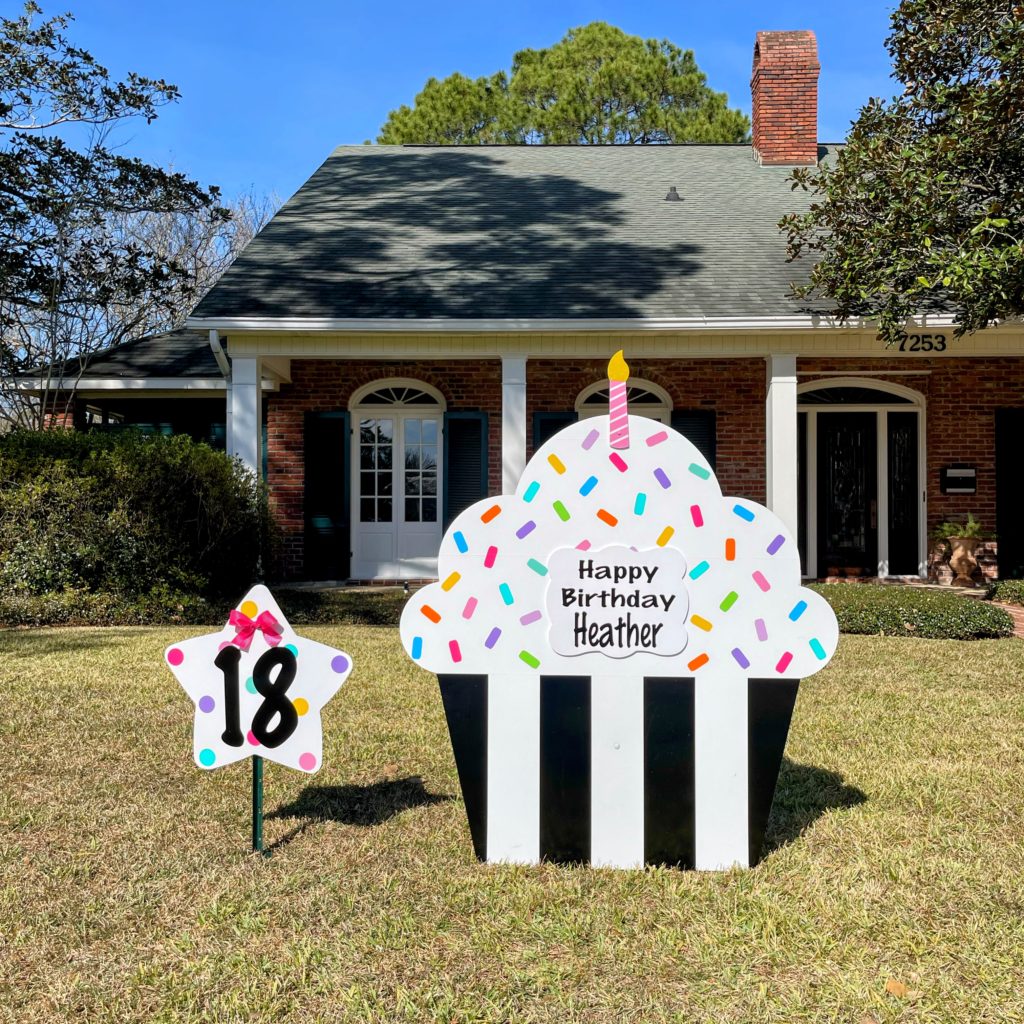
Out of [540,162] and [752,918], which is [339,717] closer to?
[752,918]

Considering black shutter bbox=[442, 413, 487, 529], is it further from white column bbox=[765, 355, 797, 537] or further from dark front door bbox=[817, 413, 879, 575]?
dark front door bbox=[817, 413, 879, 575]

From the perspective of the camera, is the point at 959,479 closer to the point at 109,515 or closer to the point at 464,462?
the point at 464,462

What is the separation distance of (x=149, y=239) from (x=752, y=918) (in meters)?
24.9

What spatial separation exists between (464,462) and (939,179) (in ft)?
21.4

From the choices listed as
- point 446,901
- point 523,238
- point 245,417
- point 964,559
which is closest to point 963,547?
point 964,559

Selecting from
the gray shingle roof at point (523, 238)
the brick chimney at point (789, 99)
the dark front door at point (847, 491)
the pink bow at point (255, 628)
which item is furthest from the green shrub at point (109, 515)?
the brick chimney at point (789, 99)

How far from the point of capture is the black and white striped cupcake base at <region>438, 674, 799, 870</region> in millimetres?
3232

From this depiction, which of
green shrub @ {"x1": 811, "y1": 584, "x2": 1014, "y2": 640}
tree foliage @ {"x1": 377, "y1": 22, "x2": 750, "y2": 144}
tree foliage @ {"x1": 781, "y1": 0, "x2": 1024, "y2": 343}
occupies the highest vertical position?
tree foliage @ {"x1": 377, "y1": 22, "x2": 750, "y2": 144}

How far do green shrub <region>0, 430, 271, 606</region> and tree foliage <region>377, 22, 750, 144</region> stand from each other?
23784 millimetres

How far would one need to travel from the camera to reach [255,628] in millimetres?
3387

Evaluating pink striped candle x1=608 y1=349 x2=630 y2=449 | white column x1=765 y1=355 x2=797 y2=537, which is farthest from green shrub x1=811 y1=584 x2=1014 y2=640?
pink striped candle x1=608 y1=349 x2=630 y2=449

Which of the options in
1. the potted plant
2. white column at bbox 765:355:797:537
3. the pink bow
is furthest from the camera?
the potted plant

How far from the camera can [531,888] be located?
3.08 metres

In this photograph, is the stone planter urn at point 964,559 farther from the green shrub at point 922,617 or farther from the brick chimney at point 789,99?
the brick chimney at point 789,99
